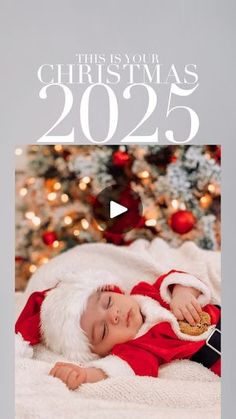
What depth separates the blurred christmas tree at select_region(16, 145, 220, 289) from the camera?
1.85 m

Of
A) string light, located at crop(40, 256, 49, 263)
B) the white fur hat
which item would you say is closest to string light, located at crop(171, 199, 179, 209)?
the white fur hat

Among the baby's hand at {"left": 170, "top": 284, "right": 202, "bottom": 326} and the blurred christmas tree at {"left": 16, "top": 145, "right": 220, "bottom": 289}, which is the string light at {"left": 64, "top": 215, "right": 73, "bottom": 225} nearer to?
the blurred christmas tree at {"left": 16, "top": 145, "right": 220, "bottom": 289}

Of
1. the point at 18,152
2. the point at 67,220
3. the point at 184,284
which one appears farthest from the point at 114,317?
the point at 18,152

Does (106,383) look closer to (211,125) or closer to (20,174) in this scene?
(20,174)

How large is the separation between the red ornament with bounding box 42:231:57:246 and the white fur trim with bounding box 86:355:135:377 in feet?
1.36

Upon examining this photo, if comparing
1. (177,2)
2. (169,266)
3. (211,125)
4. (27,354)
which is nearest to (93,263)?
(169,266)

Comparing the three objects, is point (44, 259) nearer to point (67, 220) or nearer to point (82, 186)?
point (67, 220)

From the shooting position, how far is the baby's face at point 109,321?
1.80 metres

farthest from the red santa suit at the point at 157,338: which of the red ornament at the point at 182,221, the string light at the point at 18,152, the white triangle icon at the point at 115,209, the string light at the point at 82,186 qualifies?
the string light at the point at 18,152

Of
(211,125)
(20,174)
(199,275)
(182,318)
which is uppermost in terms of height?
(211,125)

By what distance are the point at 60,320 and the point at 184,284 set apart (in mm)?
422

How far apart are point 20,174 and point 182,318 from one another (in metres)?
0.72

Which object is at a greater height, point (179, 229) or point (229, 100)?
point (229, 100)

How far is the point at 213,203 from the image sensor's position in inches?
73.0
